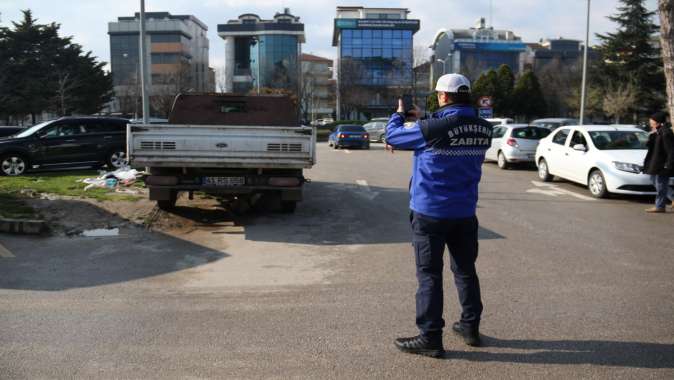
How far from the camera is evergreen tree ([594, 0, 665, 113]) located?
48.3m

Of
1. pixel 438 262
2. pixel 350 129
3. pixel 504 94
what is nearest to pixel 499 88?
pixel 504 94

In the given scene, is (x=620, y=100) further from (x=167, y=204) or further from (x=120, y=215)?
(x=120, y=215)

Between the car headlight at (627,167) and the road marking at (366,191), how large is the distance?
4.93 m

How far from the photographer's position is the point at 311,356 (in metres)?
4.32

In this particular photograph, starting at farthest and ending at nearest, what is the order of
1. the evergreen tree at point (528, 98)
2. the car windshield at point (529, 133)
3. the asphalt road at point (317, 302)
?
the evergreen tree at point (528, 98) < the car windshield at point (529, 133) < the asphalt road at point (317, 302)

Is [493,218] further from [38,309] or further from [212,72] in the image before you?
[212,72]

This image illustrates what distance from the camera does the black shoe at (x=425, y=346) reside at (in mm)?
4285

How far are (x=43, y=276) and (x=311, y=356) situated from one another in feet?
12.5

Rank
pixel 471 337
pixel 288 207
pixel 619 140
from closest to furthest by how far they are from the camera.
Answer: pixel 471 337 → pixel 288 207 → pixel 619 140

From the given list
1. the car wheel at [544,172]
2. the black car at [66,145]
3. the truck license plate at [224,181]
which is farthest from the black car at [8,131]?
the car wheel at [544,172]

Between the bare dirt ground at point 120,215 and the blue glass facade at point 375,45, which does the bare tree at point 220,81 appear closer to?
the blue glass facade at point 375,45

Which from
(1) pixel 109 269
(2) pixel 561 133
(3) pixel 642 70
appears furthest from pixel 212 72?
(1) pixel 109 269

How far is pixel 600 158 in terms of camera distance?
1323 centimetres

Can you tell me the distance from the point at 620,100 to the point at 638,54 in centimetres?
475
